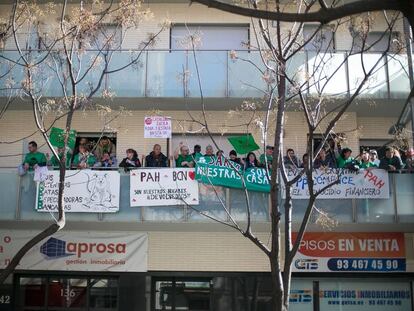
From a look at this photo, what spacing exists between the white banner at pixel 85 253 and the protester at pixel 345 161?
5.93 m

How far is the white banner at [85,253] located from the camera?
58.6ft

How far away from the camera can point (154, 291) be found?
18.0 meters

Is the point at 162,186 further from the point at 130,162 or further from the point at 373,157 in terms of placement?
the point at 373,157

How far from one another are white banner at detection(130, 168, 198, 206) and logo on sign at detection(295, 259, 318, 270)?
366 cm

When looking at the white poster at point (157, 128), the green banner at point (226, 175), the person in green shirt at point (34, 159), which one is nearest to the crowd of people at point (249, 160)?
the person in green shirt at point (34, 159)

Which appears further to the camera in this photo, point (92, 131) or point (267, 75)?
point (92, 131)

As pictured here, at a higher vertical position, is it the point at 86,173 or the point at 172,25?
the point at 172,25

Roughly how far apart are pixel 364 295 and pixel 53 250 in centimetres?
906

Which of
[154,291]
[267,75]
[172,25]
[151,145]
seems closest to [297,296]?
[154,291]

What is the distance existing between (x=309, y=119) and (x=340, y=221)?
20.3 feet

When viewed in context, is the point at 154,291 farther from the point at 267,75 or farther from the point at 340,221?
the point at 267,75

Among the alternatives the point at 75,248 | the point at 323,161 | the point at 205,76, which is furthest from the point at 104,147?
the point at 323,161

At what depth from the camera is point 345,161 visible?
16.6m

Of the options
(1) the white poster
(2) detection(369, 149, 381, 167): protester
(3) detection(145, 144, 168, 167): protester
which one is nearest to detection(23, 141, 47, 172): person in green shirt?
(3) detection(145, 144, 168, 167): protester
